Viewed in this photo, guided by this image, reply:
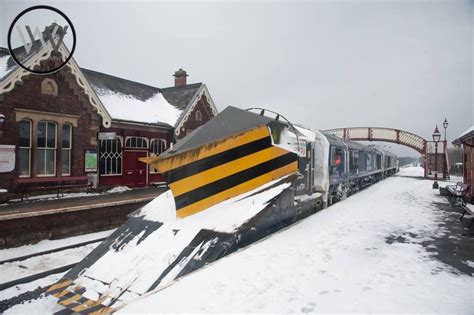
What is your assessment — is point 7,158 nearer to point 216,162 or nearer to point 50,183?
point 50,183

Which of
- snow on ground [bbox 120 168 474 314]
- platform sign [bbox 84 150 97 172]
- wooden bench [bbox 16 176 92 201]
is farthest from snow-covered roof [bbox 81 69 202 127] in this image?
snow on ground [bbox 120 168 474 314]

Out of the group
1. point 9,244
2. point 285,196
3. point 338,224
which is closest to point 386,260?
point 285,196

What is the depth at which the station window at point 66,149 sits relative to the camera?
509 inches

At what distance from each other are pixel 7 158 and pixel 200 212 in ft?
32.3

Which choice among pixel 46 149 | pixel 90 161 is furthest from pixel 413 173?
pixel 46 149

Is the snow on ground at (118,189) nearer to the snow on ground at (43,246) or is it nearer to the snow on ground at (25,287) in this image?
the snow on ground at (43,246)

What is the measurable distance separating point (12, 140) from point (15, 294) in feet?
24.8

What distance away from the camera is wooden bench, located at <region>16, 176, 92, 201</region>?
37.3ft

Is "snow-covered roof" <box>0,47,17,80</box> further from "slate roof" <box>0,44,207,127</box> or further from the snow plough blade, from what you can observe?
the snow plough blade

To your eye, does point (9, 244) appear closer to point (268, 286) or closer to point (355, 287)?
point (268, 286)

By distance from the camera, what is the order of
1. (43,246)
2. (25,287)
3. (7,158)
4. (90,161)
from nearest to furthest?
(25,287), (43,246), (7,158), (90,161)

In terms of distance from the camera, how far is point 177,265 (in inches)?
154

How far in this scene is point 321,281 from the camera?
11.9 ft

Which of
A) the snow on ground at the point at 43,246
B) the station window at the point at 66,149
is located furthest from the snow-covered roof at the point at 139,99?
the snow on ground at the point at 43,246
